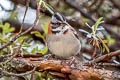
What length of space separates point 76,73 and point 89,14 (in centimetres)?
147

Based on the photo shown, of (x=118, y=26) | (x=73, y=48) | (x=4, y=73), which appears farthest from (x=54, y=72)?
(x=118, y=26)

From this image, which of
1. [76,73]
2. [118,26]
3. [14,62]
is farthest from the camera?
[118,26]

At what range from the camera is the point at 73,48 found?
2.02m

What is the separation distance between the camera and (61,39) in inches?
79.7

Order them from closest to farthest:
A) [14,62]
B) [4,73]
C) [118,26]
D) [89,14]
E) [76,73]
Answer: [4,73] → [76,73] → [14,62] → [89,14] → [118,26]

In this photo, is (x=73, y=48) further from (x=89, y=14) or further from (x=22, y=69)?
(x=89, y=14)

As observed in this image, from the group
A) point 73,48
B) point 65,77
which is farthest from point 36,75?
point 73,48

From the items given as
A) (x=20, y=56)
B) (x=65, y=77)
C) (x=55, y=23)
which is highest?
(x=55, y=23)

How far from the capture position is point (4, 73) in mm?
1406

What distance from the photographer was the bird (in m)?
1.99

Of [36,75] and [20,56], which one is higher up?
[20,56]

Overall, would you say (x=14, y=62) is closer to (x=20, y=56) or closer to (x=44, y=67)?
(x=20, y=56)

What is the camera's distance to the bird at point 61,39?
78.3 inches

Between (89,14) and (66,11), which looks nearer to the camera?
(89,14)
